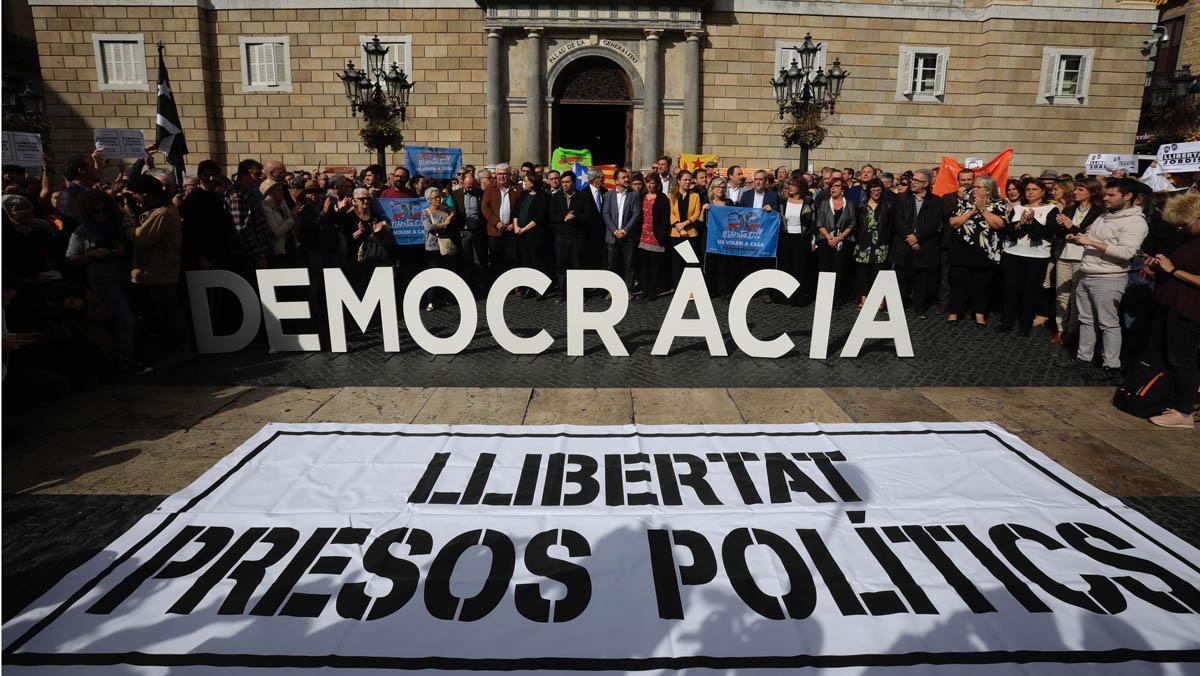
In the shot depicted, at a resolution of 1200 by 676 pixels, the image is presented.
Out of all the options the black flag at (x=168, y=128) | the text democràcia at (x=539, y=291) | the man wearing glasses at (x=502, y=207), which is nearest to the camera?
the text democràcia at (x=539, y=291)

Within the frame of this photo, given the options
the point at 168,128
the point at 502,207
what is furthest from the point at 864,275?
the point at 168,128

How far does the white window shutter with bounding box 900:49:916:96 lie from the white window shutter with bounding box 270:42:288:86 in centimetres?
1753

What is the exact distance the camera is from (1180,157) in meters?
10.1

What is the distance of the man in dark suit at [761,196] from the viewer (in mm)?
9641

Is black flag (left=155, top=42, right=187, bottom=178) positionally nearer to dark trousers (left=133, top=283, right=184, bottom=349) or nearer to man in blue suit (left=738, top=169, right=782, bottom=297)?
dark trousers (left=133, top=283, right=184, bottom=349)

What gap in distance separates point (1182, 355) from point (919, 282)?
3.99m

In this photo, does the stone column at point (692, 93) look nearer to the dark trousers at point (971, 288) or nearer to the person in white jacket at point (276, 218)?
the dark trousers at point (971, 288)

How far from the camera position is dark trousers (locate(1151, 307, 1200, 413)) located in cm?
503

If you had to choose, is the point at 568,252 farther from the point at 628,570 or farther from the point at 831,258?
the point at 628,570

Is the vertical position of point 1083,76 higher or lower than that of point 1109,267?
higher

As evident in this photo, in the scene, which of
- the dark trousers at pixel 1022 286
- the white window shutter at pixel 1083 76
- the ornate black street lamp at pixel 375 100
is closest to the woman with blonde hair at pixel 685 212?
the dark trousers at pixel 1022 286

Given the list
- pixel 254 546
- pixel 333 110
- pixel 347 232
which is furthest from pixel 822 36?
pixel 254 546

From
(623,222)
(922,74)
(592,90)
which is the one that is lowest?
(623,222)

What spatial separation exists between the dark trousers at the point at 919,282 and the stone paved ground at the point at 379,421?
10.2ft
